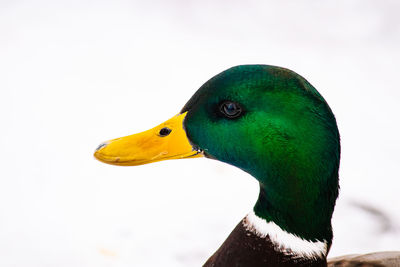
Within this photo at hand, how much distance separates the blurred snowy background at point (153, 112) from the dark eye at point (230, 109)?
28.1 inches

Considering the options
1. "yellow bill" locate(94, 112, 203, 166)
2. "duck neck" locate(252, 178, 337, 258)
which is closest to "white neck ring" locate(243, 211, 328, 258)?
"duck neck" locate(252, 178, 337, 258)

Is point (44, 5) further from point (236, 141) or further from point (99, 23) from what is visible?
point (236, 141)

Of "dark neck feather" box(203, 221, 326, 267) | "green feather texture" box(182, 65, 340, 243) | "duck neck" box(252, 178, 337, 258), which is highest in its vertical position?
"green feather texture" box(182, 65, 340, 243)

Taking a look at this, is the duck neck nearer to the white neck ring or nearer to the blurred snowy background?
the white neck ring

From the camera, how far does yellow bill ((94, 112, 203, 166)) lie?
101 cm

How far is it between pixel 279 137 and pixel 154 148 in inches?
9.1

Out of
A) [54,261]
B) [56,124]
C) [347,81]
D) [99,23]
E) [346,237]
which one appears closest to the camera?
[54,261]

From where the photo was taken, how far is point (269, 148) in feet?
3.01

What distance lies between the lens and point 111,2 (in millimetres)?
2588

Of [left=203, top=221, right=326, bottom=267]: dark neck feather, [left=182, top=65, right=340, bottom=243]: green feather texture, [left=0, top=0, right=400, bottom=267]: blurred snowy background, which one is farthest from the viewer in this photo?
[left=0, top=0, right=400, bottom=267]: blurred snowy background

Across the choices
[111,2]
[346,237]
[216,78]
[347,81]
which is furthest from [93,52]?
[216,78]

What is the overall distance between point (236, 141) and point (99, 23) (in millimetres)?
1655

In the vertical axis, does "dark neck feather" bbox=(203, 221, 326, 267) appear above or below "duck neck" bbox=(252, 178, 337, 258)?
below

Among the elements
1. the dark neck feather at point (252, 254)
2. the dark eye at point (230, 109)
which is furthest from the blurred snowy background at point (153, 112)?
the dark eye at point (230, 109)
